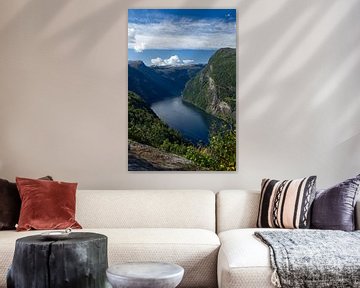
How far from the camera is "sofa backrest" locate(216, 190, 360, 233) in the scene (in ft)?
14.1

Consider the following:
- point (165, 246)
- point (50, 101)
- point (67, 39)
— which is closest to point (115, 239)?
point (165, 246)

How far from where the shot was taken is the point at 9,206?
4023 mm

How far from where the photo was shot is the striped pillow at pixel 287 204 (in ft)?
13.3

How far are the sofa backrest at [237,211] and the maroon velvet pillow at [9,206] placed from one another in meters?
1.46

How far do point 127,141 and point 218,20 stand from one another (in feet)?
4.06

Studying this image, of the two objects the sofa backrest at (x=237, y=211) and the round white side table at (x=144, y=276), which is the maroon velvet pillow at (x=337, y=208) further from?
the round white side table at (x=144, y=276)

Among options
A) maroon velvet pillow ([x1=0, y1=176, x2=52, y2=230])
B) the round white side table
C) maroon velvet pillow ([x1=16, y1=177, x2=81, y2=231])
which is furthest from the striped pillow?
maroon velvet pillow ([x1=0, y1=176, x2=52, y2=230])

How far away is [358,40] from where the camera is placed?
474cm

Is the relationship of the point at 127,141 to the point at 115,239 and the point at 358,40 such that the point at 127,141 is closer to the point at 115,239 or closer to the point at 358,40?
the point at 115,239

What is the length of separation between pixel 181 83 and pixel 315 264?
2.23m

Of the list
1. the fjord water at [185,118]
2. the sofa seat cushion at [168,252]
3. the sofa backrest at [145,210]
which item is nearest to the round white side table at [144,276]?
the sofa seat cushion at [168,252]

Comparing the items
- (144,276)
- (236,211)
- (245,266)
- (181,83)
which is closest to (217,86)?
(181,83)

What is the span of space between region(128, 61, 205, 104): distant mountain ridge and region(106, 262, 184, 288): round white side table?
223 cm

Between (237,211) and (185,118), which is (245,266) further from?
(185,118)
